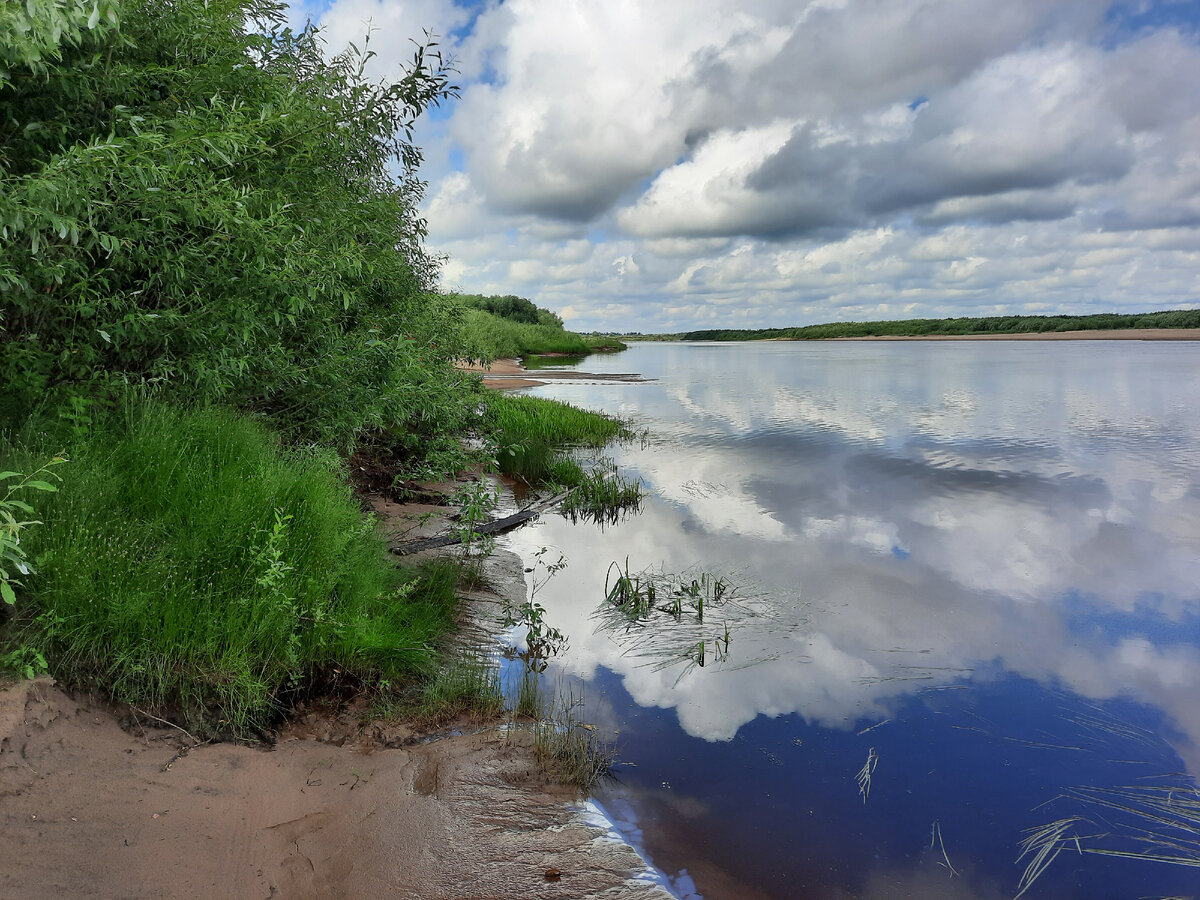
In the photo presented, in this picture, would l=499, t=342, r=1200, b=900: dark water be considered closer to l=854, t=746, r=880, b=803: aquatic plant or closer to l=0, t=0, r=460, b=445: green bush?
l=854, t=746, r=880, b=803: aquatic plant

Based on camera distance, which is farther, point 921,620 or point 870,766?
point 921,620

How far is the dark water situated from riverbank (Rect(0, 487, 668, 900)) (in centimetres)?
73

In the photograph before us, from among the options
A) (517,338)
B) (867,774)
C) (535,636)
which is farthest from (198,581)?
(517,338)

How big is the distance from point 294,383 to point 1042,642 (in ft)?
32.9

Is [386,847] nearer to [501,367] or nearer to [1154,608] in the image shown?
[1154,608]

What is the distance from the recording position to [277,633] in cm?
509

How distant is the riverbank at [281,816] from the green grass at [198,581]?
0.31 metres

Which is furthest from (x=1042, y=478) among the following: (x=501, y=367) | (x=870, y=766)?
(x=501, y=367)

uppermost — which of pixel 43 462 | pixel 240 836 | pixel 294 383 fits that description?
pixel 294 383

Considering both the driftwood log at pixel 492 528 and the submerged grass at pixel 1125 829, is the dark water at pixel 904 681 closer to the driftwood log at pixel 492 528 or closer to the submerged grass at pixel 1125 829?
the submerged grass at pixel 1125 829

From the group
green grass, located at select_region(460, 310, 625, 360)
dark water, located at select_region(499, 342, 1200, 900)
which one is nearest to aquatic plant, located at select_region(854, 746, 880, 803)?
dark water, located at select_region(499, 342, 1200, 900)

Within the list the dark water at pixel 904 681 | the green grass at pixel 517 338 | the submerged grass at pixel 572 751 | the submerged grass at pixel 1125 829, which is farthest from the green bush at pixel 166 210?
the green grass at pixel 517 338

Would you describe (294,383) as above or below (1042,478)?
above

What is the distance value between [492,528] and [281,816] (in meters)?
7.60
